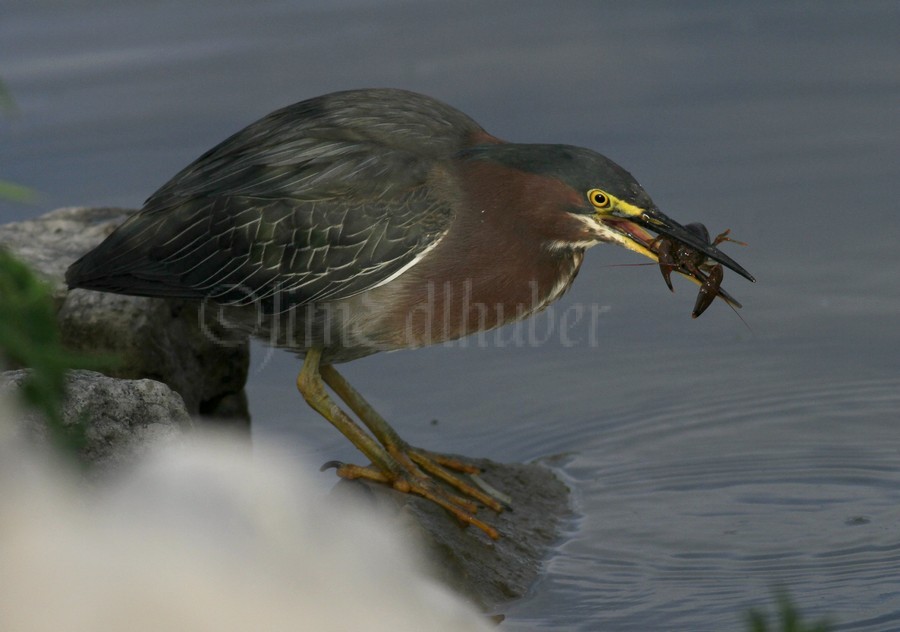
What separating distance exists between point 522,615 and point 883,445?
2.08m

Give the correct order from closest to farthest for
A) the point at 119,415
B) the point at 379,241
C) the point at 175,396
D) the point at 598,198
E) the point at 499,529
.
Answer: the point at 119,415
the point at 175,396
the point at 598,198
the point at 379,241
the point at 499,529

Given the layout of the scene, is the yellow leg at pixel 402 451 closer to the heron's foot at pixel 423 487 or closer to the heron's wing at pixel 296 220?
the heron's foot at pixel 423 487

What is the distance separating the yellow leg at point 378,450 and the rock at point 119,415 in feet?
3.09

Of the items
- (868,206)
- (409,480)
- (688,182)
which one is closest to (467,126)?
(409,480)

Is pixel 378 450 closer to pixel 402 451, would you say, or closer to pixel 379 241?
pixel 402 451

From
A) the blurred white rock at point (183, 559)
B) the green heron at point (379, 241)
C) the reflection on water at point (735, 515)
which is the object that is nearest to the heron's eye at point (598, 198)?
the green heron at point (379, 241)

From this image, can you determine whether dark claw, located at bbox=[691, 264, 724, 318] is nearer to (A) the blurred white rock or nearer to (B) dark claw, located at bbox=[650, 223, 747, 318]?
(B) dark claw, located at bbox=[650, 223, 747, 318]

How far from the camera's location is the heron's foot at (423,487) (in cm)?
520

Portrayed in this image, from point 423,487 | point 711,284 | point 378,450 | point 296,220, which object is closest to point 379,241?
point 296,220

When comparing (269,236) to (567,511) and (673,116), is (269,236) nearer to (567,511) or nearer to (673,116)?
(567,511)

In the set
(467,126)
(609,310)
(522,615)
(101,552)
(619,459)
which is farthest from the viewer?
(609,310)

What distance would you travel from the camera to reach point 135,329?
588 cm

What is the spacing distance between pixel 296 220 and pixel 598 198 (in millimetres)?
1173

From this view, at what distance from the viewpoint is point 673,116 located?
27.8ft
